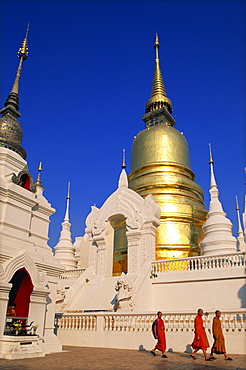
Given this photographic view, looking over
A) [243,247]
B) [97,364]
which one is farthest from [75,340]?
[243,247]

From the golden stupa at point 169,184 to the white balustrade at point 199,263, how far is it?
135 inches

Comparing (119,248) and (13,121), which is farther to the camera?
(119,248)

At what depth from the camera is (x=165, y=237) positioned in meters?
18.8

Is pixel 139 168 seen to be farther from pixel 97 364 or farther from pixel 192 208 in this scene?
pixel 97 364

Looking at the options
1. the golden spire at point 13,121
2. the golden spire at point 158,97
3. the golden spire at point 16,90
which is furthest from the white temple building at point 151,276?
the golden spire at point 16,90

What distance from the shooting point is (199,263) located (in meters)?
13.7

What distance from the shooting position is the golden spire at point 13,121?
11.5 meters

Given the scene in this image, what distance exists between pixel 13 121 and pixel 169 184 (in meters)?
11.6

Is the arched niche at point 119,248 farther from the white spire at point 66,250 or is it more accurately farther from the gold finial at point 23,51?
the gold finial at point 23,51

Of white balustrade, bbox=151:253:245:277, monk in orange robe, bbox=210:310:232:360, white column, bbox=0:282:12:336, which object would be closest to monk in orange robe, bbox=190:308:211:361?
monk in orange robe, bbox=210:310:232:360

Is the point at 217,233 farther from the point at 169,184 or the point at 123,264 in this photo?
the point at 169,184

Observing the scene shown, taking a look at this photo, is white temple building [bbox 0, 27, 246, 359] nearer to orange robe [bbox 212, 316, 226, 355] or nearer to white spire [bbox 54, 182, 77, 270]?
white spire [bbox 54, 182, 77, 270]

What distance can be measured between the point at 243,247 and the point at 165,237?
21.5ft

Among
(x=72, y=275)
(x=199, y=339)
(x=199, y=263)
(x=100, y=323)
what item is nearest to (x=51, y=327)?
(x=100, y=323)
